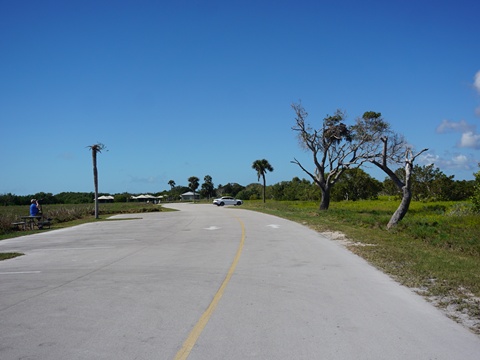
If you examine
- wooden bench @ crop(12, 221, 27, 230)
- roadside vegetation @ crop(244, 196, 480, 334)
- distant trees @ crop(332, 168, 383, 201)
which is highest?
distant trees @ crop(332, 168, 383, 201)

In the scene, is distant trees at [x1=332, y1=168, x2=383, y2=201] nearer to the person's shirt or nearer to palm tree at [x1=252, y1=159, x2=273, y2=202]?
palm tree at [x1=252, y1=159, x2=273, y2=202]

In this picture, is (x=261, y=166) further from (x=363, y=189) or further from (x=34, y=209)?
(x=34, y=209)

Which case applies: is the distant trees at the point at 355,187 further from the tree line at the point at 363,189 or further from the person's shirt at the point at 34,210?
the person's shirt at the point at 34,210

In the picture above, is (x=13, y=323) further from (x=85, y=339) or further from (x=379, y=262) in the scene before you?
(x=379, y=262)

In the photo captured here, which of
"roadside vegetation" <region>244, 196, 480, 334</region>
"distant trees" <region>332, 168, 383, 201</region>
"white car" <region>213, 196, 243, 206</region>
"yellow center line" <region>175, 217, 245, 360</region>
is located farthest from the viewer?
"white car" <region>213, 196, 243, 206</region>

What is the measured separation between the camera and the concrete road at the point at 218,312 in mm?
5496

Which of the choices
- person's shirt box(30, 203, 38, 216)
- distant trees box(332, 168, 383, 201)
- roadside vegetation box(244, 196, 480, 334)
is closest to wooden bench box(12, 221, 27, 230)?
person's shirt box(30, 203, 38, 216)

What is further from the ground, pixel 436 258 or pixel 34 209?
pixel 34 209

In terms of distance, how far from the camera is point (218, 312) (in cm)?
717

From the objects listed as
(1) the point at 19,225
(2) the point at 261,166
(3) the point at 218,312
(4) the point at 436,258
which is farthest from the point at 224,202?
(3) the point at 218,312

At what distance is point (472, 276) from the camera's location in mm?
9922

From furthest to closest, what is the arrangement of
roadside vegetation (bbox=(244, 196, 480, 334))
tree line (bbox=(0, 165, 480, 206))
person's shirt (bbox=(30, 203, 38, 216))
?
tree line (bbox=(0, 165, 480, 206))
person's shirt (bbox=(30, 203, 38, 216))
roadside vegetation (bbox=(244, 196, 480, 334))

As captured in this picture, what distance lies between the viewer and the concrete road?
216 inches

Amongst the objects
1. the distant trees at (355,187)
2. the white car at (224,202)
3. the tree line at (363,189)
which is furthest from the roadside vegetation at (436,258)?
the white car at (224,202)
